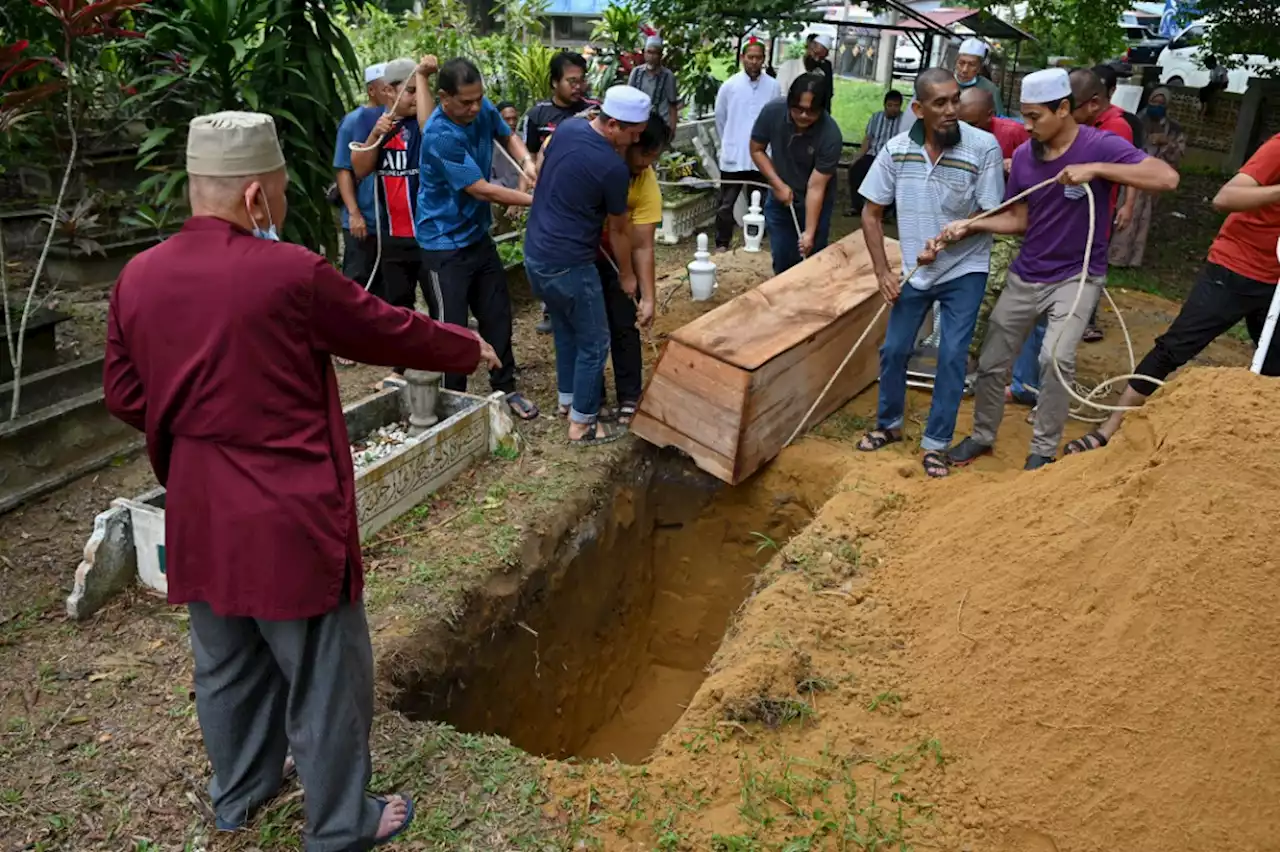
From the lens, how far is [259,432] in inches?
86.8

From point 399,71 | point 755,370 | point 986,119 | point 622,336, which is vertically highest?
point 399,71

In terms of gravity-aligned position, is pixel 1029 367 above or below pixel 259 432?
below

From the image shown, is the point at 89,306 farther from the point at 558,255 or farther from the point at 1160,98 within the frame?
the point at 1160,98

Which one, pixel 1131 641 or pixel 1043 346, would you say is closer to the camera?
pixel 1131 641

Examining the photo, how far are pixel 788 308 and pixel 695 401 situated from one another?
0.90m

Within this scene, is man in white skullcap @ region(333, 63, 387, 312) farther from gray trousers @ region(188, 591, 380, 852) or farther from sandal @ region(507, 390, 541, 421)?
gray trousers @ region(188, 591, 380, 852)

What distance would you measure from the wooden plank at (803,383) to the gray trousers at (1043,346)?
2.68 ft

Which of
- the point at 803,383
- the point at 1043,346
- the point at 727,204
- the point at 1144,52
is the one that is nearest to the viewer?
the point at 1043,346

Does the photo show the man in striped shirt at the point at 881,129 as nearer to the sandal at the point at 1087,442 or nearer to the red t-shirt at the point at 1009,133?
the red t-shirt at the point at 1009,133

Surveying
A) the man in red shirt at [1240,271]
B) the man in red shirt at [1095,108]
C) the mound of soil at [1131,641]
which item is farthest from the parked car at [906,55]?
the mound of soil at [1131,641]

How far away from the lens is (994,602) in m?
3.38

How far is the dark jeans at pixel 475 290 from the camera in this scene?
498 cm

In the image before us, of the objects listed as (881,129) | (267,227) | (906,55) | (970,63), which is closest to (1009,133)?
(970,63)

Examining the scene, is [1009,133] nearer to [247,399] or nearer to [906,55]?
[247,399]
